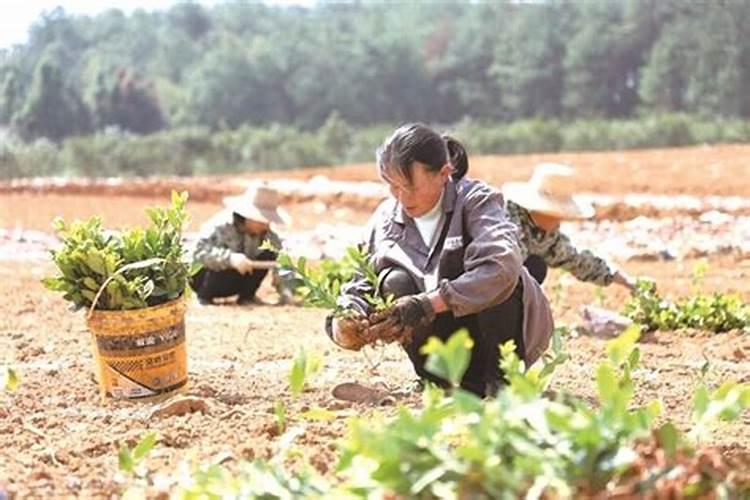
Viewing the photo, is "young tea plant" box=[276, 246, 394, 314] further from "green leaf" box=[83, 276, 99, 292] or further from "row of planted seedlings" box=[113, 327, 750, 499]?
"row of planted seedlings" box=[113, 327, 750, 499]

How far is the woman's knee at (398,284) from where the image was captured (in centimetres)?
398

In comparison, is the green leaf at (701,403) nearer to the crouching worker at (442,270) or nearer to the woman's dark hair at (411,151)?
the crouching worker at (442,270)

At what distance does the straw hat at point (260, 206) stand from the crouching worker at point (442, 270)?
9.12 feet

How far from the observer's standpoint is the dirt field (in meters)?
3.18

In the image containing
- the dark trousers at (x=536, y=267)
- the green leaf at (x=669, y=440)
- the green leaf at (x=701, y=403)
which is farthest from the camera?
the dark trousers at (x=536, y=267)

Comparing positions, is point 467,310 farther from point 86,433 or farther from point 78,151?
point 78,151

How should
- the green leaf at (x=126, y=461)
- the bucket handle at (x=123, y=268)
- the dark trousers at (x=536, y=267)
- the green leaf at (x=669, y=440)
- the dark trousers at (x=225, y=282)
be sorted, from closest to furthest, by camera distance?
1. the green leaf at (x=669, y=440)
2. the green leaf at (x=126, y=461)
3. the bucket handle at (x=123, y=268)
4. the dark trousers at (x=536, y=267)
5. the dark trousers at (x=225, y=282)

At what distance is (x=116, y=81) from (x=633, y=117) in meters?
14.1

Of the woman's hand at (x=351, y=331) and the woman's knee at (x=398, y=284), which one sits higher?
the woman's knee at (x=398, y=284)

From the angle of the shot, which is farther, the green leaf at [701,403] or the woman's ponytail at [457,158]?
the woman's ponytail at [457,158]

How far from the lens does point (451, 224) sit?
3.92m

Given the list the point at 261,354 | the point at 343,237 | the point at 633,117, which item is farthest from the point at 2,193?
the point at 633,117

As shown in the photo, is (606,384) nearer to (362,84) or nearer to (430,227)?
(430,227)

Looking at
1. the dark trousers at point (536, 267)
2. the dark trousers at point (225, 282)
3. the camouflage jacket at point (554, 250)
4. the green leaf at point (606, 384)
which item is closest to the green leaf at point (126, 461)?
the green leaf at point (606, 384)
